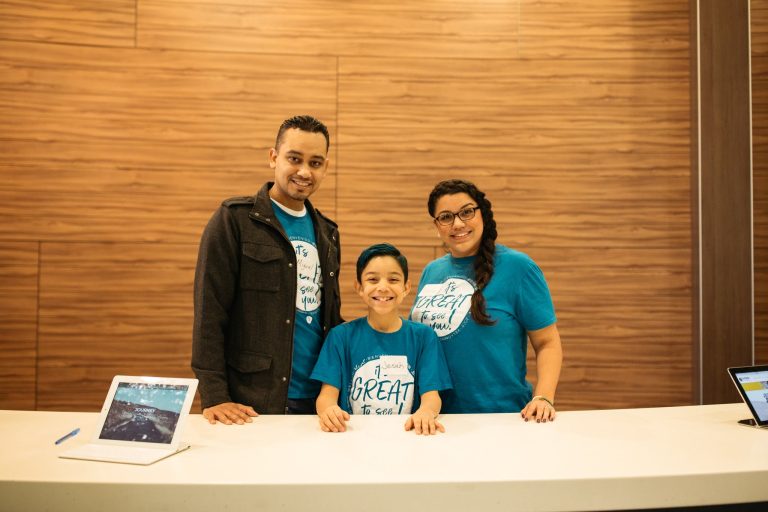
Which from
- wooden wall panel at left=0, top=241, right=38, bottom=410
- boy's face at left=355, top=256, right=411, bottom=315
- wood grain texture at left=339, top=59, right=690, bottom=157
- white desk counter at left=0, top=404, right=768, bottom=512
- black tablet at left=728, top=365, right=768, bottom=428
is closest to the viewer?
white desk counter at left=0, top=404, right=768, bottom=512

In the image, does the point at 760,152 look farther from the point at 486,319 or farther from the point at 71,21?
the point at 71,21

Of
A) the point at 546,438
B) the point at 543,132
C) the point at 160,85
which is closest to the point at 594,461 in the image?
the point at 546,438

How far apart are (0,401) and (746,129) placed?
458cm

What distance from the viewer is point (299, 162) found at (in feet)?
5.90

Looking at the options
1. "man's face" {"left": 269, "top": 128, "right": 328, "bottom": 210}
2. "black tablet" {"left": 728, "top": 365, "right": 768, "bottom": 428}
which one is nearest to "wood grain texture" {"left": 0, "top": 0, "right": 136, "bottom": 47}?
"man's face" {"left": 269, "top": 128, "right": 328, "bottom": 210}

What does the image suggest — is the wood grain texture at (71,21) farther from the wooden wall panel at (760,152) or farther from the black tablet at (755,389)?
the wooden wall panel at (760,152)

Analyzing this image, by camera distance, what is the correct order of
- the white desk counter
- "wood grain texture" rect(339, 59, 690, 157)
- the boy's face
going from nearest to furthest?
the white desk counter
the boy's face
"wood grain texture" rect(339, 59, 690, 157)

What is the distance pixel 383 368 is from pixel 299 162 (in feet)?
2.47

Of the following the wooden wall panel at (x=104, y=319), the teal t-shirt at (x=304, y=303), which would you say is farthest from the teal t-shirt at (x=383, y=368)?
the wooden wall panel at (x=104, y=319)

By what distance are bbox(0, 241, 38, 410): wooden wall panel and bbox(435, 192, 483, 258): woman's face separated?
2.52 metres

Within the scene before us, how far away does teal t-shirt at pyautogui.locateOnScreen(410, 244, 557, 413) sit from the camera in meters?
1.68

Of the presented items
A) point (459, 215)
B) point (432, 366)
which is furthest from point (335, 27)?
point (432, 366)

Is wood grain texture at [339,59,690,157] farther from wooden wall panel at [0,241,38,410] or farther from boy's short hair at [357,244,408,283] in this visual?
wooden wall panel at [0,241,38,410]

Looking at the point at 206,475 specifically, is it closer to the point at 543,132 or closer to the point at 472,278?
the point at 472,278
